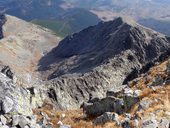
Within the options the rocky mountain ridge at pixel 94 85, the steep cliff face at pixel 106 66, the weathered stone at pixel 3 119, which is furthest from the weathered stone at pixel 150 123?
the steep cliff face at pixel 106 66

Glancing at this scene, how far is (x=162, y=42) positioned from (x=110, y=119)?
146894 mm

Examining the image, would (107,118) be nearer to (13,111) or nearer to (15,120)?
(13,111)

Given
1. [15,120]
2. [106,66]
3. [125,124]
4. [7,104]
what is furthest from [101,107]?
[106,66]

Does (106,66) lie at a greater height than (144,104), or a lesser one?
lesser

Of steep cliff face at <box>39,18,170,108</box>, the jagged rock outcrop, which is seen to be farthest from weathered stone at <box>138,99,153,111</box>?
steep cliff face at <box>39,18,170,108</box>

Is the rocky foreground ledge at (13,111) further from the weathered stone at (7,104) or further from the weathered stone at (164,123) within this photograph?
the weathered stone at (164,123)

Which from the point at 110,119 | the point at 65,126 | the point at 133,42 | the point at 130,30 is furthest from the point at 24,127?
the point at 130,30

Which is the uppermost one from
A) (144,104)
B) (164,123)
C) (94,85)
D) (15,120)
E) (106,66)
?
(15,120)

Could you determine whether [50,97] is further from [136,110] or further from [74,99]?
[136,110]

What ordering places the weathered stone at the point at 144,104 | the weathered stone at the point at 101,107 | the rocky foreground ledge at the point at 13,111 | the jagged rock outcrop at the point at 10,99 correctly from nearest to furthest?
the rocky foreground ledge at the point at 13,111 < the jagged rock outcrop at the point at 10,99 < the weathered stone at the point at 144,104 < the weathered stone at the point at 101,107

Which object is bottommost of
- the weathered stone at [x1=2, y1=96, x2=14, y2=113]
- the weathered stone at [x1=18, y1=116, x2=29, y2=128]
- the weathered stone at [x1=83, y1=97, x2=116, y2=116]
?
the weathered stone at [x1=83, y1=97, x2=116, y2=116]

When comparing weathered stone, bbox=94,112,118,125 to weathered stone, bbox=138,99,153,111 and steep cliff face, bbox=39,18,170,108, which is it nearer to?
weathered stone, bbox=138,99,153,111

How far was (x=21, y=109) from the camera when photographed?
31219mm

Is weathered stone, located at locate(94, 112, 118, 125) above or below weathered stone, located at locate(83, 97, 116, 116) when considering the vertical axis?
above
